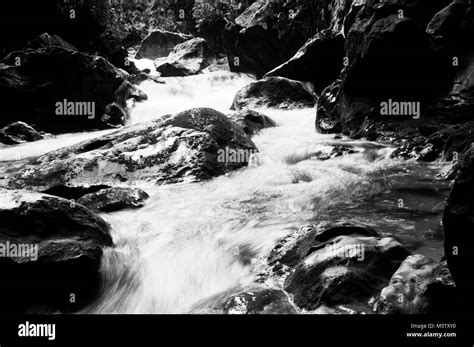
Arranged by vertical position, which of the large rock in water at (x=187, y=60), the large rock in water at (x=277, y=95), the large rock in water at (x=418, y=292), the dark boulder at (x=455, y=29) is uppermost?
the large rock in water at (x=187, y=60)

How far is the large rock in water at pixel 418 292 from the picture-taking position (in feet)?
10.4

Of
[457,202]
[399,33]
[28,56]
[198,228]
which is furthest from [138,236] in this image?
[28,56]

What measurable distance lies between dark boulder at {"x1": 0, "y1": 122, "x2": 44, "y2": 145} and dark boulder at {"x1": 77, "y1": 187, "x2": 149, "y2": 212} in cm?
620

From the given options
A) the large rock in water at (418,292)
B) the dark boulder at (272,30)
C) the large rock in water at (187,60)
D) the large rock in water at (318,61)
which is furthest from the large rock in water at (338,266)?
the large rock in water at (187,60)

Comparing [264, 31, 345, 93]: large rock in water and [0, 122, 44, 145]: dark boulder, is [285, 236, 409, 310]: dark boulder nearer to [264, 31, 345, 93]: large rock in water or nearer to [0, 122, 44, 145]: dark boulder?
[0, 122, 44, 145]: dark boulder

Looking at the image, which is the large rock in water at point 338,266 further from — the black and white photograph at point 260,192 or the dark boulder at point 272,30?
the dark boulder at point 272,30

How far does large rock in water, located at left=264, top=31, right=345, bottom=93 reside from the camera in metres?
14.1

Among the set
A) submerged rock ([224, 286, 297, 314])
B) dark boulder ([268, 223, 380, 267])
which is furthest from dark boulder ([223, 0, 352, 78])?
submerged rock ([224, 286, 297, 314])

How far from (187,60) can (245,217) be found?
61.2 feet

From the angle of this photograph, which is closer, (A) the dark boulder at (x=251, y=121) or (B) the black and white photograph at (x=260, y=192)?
(B) the black and white photograph at (x=260, y=192)

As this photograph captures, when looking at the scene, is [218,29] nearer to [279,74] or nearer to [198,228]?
[279,74]

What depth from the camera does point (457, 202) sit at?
310 cm

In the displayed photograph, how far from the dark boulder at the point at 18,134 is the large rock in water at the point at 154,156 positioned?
3.03 metres

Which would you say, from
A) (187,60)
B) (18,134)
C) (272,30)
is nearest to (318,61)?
(272,30)
